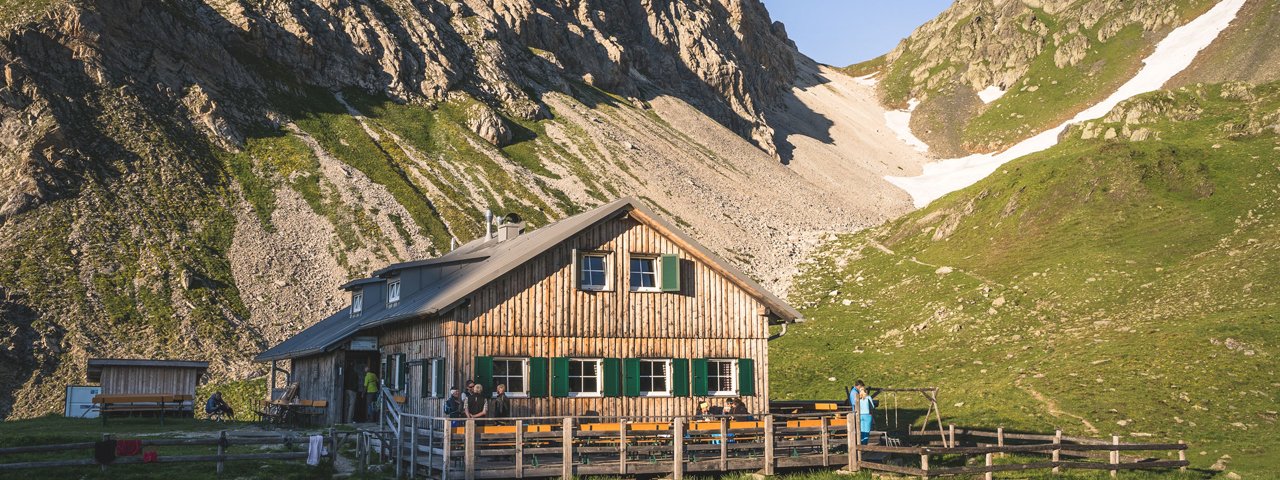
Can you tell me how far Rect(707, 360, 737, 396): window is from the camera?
29.3 meters

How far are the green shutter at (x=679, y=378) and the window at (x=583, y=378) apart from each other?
241cm

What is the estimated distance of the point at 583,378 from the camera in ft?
90.3

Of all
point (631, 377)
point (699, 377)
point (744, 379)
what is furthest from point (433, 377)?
point (744, 379)

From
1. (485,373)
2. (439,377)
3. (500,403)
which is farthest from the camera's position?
(439,377)

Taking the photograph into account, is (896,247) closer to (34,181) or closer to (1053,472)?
(1053,472)

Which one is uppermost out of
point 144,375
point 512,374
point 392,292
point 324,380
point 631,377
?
point 392,292

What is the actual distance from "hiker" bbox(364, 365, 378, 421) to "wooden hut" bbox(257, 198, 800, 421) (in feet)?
5.81

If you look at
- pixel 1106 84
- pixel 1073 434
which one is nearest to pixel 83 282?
pixel 1073 434

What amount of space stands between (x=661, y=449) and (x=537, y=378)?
540 cm

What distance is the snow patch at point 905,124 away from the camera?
167 m

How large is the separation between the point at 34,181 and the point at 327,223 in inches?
784

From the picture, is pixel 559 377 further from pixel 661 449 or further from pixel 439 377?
pixel 661 449

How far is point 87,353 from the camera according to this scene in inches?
2007

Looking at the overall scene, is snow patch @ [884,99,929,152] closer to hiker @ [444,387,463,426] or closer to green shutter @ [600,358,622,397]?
green shutter @ [600,358,622,397]
